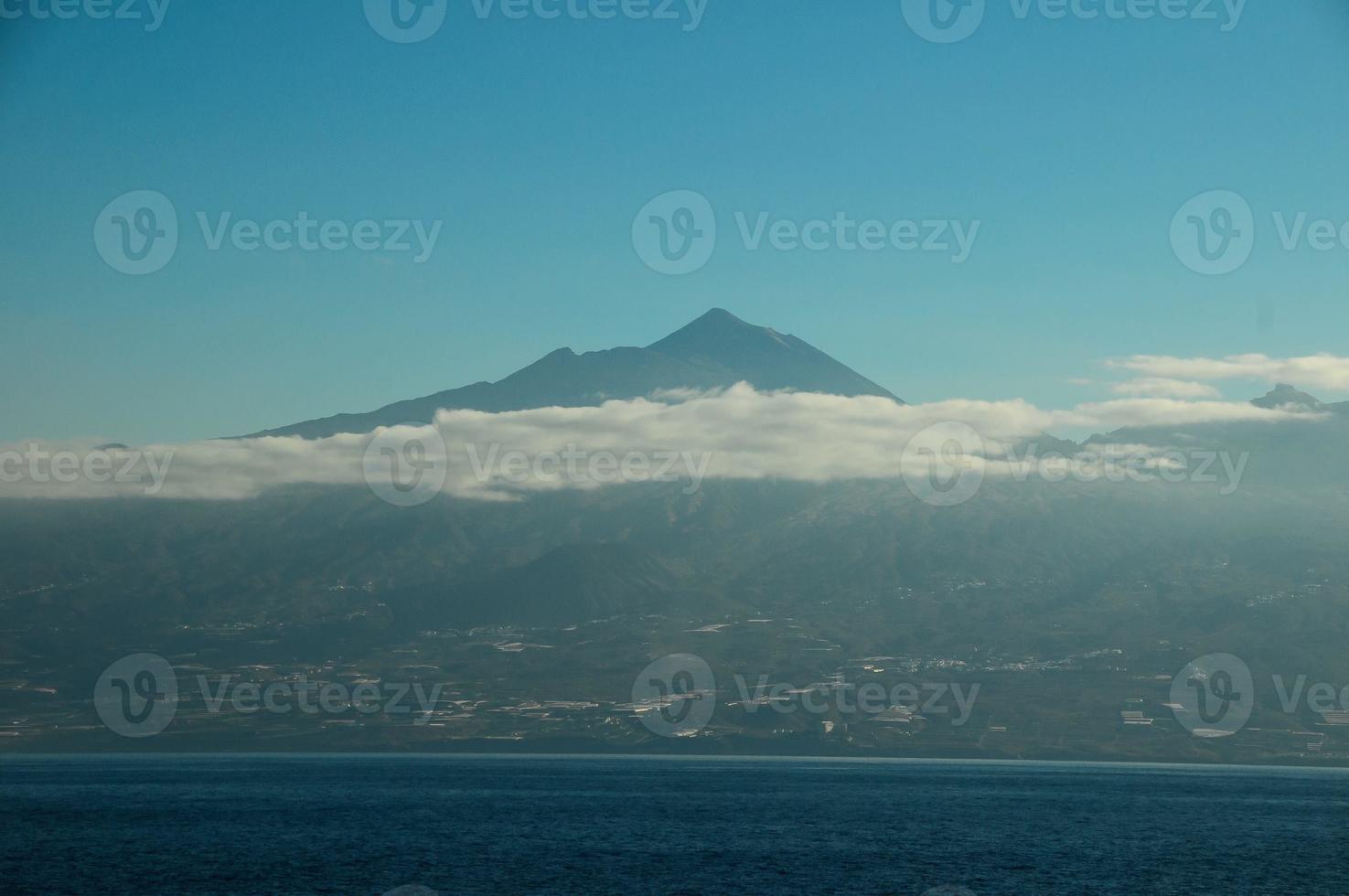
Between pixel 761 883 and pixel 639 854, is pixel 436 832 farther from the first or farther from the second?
pixel 761 883

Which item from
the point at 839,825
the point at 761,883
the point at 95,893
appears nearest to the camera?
the point at 95,893

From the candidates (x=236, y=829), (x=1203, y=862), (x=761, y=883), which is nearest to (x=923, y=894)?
(x=761, y=883)

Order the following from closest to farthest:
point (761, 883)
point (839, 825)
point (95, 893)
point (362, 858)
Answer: point (95, 893)
point (761, 883)
point (362, 858)
point (839, 825)

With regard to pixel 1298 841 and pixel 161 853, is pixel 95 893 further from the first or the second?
pixel 1298 841

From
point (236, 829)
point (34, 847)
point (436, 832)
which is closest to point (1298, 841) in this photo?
point (436, 832)

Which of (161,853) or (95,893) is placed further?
(161,853)

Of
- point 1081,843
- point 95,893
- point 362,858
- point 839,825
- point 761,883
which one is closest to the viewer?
point 95,893

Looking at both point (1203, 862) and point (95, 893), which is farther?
point (1203, 862)

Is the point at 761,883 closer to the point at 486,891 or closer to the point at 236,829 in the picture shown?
the point at 486,891

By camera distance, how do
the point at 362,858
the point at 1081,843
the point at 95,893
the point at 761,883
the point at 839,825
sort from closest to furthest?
the point at 95,893 < the point at 761,883 < the point at 362,858 < the point at 1081,843 < the point at 839,825
